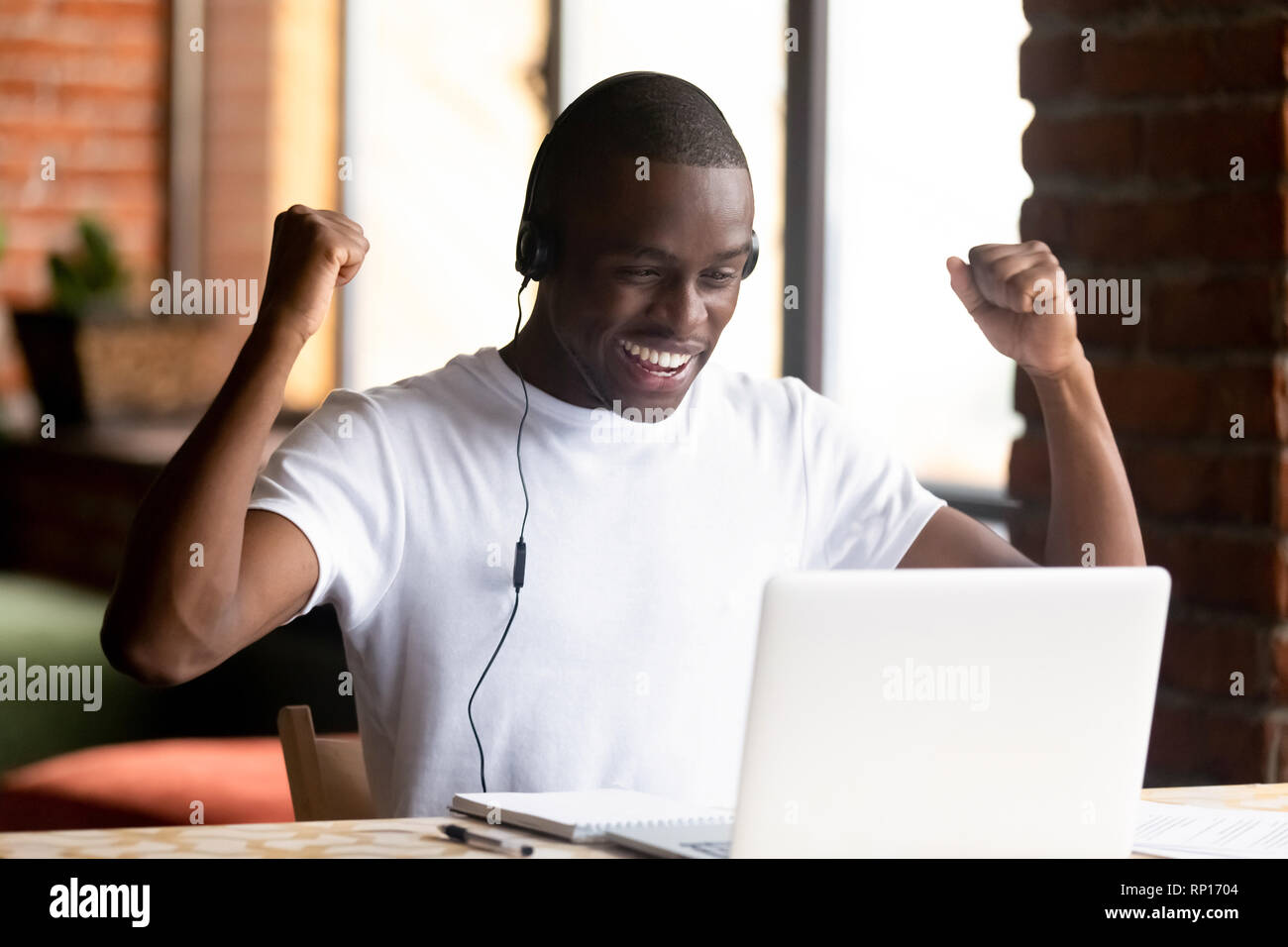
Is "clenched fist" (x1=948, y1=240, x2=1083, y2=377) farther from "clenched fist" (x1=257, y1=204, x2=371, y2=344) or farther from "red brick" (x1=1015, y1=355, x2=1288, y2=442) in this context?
"clenched fist" (x1=257, y1=204, x2=371, y2=344)

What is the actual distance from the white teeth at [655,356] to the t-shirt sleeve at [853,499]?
0.22 metres

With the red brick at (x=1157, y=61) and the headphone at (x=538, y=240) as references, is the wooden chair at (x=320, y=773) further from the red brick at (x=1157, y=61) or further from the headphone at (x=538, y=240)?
the red brick at (x=1157, y=61)

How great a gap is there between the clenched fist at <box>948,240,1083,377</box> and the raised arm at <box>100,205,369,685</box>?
0.61m

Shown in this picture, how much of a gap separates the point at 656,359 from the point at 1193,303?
2.03ft

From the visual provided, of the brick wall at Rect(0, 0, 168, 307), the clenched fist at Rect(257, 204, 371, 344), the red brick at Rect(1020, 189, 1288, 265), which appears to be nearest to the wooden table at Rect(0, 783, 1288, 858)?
the clenched fist at Rect(257, 204, 371, 344)

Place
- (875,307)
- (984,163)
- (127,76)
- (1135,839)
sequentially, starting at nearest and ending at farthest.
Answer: (1135,839) → (984,163) → (875,307) → (127,76)

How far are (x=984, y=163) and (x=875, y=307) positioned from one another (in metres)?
0.30

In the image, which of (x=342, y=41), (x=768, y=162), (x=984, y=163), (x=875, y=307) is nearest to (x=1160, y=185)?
(x=984, y=163)

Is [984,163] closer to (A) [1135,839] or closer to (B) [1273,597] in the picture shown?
(B) [1273,597]

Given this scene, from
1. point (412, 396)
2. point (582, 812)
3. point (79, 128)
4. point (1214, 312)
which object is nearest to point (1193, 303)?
point (1214, 312)

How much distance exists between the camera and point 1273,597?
1733mm

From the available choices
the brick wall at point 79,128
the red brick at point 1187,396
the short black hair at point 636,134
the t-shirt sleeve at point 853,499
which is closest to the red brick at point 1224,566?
the red brick at point 1187,396

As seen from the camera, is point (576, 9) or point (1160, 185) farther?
point (576, 9)

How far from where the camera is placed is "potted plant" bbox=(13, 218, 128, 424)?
12.6ft
